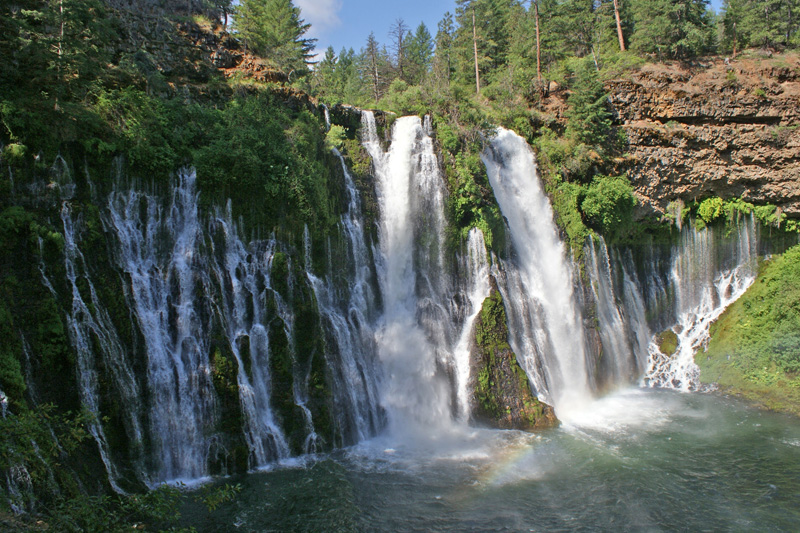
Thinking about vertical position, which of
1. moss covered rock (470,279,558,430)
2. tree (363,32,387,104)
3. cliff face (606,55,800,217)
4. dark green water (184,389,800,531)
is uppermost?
tree (363,32,387,104)

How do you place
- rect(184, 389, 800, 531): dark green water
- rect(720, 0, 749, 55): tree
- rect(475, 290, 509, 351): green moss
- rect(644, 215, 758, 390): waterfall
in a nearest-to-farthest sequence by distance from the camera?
rect(184, 389, 800, 531): dark green water
rect(475, 290, 509, 351): green moss
rect(644, 215, 758, 390): waterfall
rect(720, 0, 749, 55): tree

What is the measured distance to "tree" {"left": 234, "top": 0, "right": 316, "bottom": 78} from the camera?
23.1 m

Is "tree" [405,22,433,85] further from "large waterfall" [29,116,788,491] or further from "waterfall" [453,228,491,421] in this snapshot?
"waterfall" [453,228,491,421]

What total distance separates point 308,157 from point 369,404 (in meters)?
9.02

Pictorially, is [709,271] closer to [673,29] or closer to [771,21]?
[673,29]

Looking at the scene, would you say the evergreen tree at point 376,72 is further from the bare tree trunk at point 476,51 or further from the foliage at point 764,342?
the foliage at point 764,342

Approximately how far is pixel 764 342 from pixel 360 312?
1741 cm

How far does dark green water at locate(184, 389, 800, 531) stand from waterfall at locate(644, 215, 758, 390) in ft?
26.4

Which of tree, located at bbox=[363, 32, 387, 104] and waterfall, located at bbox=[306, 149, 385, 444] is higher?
tree, located at bbox=[363, 32, 387, 104]

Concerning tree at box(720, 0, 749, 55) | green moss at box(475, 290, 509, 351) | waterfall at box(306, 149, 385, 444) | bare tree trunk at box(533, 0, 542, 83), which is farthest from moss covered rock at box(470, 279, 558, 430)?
tree at box(720, 0, 749, 55)

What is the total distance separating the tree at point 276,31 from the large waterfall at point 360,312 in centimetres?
722

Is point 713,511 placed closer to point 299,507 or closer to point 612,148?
point 299,507

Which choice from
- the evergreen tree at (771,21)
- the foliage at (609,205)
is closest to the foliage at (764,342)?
the foliage at (609,205)

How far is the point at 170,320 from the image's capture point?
1334 centimetres
